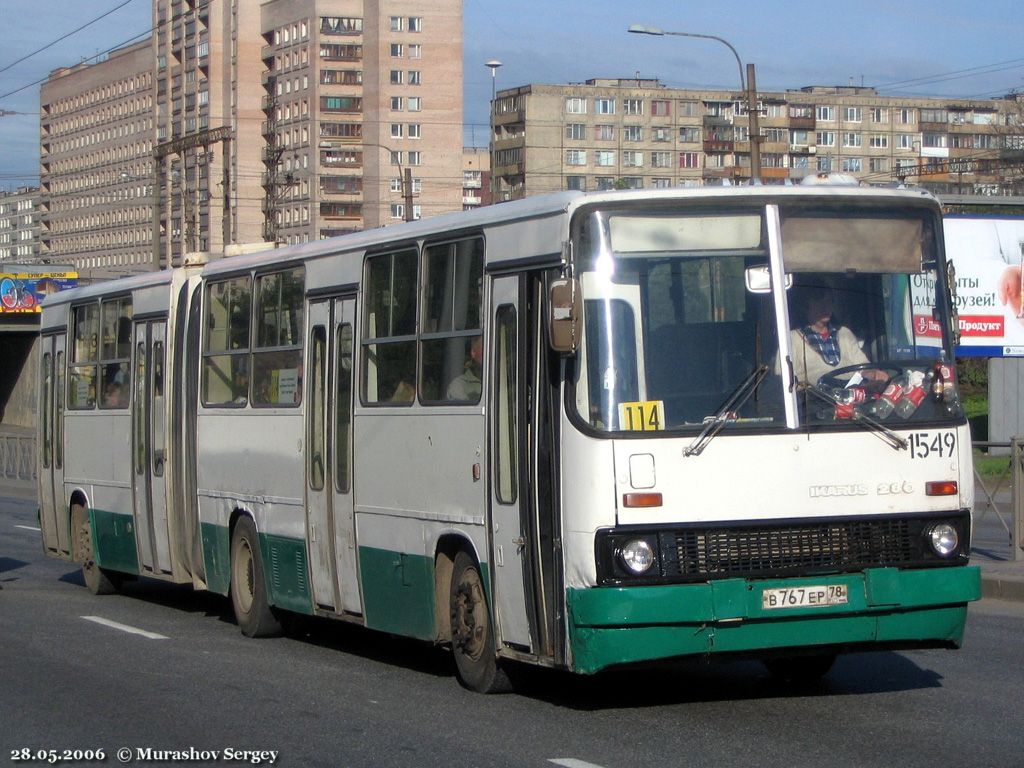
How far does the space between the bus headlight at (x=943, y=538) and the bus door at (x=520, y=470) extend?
1.98 metres

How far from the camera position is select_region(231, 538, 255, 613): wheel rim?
13.4 m

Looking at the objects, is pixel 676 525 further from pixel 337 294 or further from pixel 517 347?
pixel 337 294

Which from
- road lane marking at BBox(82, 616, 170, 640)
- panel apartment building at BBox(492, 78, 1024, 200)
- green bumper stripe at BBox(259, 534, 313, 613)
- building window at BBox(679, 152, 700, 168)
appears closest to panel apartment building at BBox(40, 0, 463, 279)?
panel apartment building at BBox(492, 78, 1024, 200)

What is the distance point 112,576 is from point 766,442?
32.2ft

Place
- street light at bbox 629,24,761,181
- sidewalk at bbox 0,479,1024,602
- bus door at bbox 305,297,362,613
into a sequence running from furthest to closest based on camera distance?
street light at bbox 629,24,761,181, sidewalk at bbox 0,479,1024,602, bus door at bbox 305,297,362,613

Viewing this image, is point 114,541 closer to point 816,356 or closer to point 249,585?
point 249,585

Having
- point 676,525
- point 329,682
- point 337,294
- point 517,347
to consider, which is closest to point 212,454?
point 337,294

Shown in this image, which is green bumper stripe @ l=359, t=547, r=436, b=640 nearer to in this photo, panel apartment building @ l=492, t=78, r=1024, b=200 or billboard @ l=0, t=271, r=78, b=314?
billboard @ l=0, t=271, r=78, b=314

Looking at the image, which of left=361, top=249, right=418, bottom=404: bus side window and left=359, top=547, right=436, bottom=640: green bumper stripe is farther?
left=361, top=249, right=418, bottom=404: bus side window

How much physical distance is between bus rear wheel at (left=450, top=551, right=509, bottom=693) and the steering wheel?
7.41ft

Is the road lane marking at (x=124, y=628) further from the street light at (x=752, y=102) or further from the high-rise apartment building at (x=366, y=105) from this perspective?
the high-rise apartment building at (x=366, y=105)

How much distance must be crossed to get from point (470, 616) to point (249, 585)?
13.0 ft

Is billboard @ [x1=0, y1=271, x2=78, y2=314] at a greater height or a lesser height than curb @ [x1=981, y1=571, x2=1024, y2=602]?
greater

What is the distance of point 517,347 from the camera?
9.32 metres
